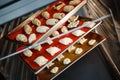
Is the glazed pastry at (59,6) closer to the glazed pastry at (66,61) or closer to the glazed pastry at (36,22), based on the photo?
the glazed pastry at (36,22)

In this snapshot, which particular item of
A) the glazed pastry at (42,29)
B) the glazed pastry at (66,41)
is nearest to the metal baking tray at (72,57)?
the glazed pastry at (66,41)

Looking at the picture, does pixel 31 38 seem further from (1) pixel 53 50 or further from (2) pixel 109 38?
(2) pixel 109 38

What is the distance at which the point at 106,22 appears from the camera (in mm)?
1493

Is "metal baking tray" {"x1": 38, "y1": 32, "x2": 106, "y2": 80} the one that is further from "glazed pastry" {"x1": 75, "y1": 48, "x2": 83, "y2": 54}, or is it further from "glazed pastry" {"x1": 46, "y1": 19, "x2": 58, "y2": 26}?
"glazed pastry" {"x1": 46, "y1": 19, "x2": 58, "y2": 26}

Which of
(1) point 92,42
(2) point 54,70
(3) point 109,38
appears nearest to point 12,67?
(2) point 54,70

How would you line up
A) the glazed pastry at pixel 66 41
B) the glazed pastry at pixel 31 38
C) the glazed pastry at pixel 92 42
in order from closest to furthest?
the glazed pastry at pixel 31 38 < the glazed pastry at pixel 66 41 < the glazed pastry at pixel 92 42

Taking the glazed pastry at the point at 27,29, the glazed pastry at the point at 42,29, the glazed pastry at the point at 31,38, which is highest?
the glazed pastry at the point at 27,29

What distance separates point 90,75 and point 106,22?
0.40 meters

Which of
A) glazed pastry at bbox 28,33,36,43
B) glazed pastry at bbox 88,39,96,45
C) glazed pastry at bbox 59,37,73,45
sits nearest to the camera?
glazed pastry at bbox 28,33,36,43

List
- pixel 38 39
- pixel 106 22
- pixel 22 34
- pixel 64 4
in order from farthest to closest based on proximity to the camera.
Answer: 1. pixel 106 22
2. pixel 64 4
3. pixel 22 34
4. pixel 38 39

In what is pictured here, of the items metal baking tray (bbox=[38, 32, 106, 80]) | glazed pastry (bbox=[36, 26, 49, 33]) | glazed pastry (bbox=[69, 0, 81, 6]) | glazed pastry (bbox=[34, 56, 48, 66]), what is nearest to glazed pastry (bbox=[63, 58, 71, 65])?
metal baking tray (bbox=[38, 32, 106, 80])

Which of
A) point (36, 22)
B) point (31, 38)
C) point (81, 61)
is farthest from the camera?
point (81, 61)

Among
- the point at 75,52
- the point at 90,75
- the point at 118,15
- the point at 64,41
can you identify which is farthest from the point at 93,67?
the point at 118,15

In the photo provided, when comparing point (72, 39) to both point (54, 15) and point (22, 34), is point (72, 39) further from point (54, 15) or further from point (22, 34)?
point (22, 34)
